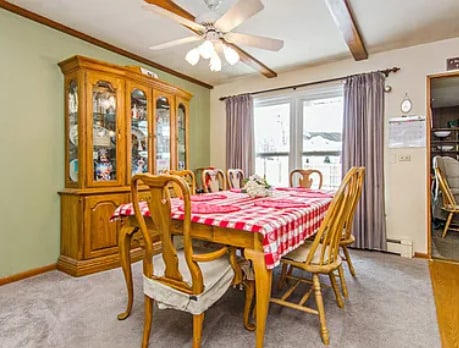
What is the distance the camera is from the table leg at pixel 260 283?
1.46 metres

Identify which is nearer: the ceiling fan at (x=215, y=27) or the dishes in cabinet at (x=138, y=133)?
the ceiling fan at (x=215, y=27)

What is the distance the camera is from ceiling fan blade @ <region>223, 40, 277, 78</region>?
3490 mm

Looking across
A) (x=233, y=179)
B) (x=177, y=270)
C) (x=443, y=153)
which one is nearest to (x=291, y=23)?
(x=233, y=179)

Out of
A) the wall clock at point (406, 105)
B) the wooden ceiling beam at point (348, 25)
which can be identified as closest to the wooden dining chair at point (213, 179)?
the wooden ceiling beam at point (348, 25)

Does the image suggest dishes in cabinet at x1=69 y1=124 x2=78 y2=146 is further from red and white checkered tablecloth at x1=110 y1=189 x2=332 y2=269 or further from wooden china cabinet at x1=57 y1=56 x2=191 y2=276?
red and white checkered tablecloth at x1=110 y1=189 x2=332 y2=269

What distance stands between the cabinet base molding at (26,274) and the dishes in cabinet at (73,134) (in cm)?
127

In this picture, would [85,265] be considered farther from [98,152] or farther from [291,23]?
[291,23]

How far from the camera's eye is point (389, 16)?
8.93 ft

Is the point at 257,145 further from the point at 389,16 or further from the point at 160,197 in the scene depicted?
the point at 160,197

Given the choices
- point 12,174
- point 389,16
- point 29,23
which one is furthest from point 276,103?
point 12,174

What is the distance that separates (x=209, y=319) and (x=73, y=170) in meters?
2.06

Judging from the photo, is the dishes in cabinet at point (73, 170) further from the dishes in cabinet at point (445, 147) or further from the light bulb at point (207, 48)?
the dishes in cabinet at point (445, 147)

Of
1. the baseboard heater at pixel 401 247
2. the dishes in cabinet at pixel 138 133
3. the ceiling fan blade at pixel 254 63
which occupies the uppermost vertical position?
the ceiling fan blade at pixel 254 63

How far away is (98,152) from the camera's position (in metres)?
3.01
